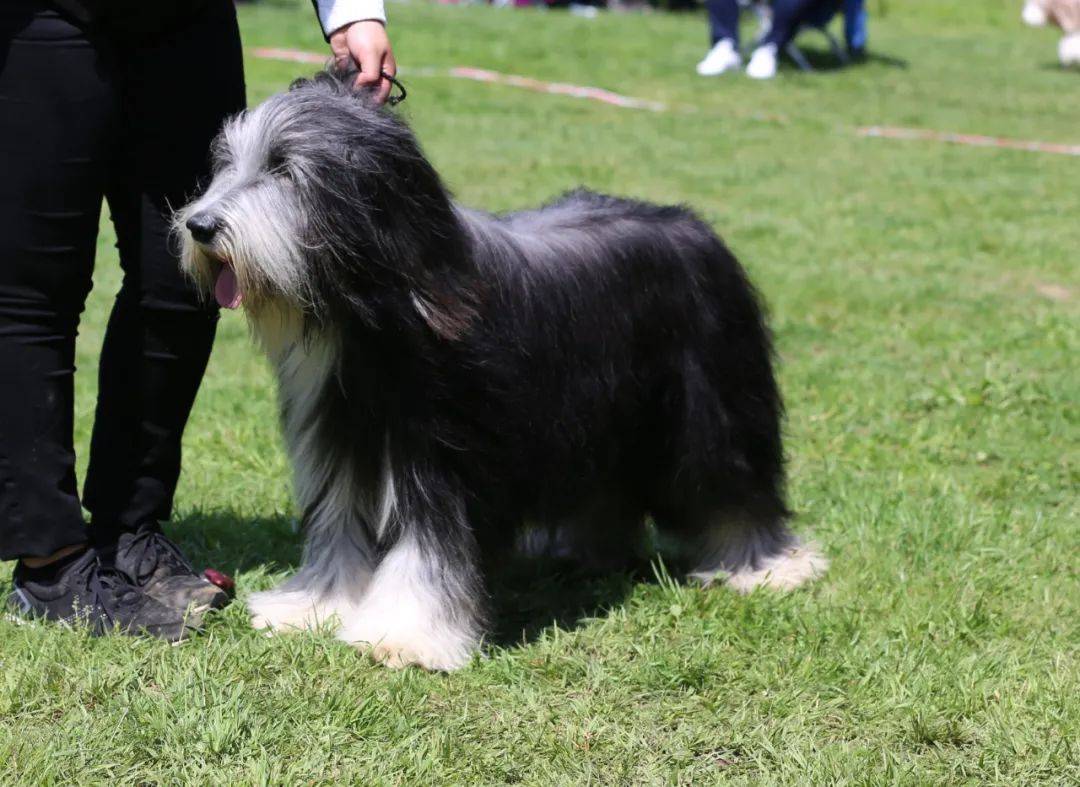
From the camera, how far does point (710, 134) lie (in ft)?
38.9

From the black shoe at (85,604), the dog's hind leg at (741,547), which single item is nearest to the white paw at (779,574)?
the dog's hind leg at (741,547)

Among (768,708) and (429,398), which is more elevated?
(429,398)

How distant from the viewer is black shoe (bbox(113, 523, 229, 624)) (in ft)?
11.5

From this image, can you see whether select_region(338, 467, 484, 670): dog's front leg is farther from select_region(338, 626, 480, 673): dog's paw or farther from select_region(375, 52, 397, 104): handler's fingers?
select_region(375, 52, 397, 104): handler's fingers

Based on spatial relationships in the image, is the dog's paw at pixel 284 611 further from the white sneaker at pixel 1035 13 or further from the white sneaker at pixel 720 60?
the white sneaker at pixel 1035 13

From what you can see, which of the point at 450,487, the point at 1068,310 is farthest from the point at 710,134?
the point at 450,487

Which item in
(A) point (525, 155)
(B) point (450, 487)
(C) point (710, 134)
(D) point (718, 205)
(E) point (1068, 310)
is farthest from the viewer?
(C) point (710, 134)

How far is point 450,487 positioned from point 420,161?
0.77 metres

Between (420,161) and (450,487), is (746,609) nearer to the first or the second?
(450,487)

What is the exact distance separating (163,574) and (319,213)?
1.20 m

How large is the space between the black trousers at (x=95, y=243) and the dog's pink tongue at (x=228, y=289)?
1.31 ft

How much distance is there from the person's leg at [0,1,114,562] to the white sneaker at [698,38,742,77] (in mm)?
12537

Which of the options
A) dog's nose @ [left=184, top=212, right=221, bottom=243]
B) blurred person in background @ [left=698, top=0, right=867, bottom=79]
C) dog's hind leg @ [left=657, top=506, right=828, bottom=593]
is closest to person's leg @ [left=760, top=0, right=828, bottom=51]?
blurred person in background @ [left=698, top=0, right=867, bottom=79]

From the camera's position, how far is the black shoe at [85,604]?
3354 mm
